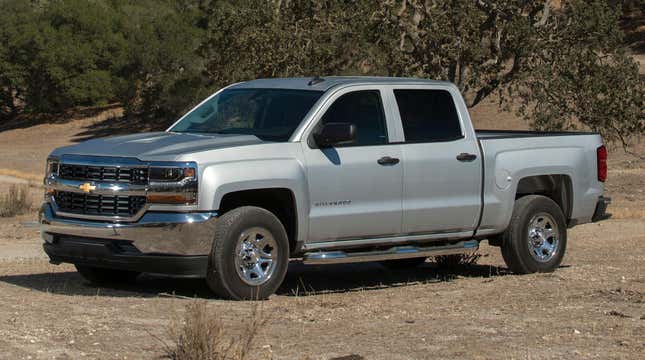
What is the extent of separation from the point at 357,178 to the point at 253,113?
44.9 inches

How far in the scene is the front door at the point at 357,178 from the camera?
10.5m

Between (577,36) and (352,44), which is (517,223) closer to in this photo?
(577,36)

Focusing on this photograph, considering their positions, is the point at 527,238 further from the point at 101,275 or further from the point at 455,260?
the point at 101,275

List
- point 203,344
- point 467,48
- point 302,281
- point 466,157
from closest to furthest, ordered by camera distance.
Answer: point 203,344 → point 466,157 → point 302,281 → point 467,48

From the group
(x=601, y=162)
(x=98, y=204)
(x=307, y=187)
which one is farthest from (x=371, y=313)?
(x=601, y=162)

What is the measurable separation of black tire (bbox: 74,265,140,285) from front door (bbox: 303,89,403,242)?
6.18ft

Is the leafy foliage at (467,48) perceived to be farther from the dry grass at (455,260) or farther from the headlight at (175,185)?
the headlight at (175,185)

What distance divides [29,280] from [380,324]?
151 inches

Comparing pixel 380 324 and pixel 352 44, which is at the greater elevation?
pixel 352 44

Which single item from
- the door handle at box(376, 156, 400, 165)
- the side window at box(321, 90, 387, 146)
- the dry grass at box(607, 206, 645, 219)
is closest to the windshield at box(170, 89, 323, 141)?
the side window at box(321, 90, 387, 146)

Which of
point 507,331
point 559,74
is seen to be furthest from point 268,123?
point 559,74

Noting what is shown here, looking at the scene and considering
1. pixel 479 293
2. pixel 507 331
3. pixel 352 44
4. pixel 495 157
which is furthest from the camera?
pixel 352 44

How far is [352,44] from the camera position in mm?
28234

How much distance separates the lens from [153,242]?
32.0 ft
